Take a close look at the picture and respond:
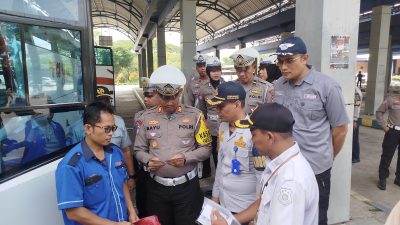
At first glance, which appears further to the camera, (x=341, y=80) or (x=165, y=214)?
(x=341, y=80)

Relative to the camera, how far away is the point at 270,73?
509 cm

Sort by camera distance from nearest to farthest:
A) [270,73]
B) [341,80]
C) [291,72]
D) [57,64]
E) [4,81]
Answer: [4,81] → [57,64] → [291,72] → [341,80] → [270,73]

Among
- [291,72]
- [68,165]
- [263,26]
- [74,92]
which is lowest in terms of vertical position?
[68,165]

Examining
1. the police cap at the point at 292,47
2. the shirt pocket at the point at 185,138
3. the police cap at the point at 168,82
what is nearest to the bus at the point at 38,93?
the police cap at the point at 168,82

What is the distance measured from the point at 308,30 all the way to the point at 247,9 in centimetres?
1896

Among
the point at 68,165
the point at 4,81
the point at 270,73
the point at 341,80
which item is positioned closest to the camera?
the point at 68,165

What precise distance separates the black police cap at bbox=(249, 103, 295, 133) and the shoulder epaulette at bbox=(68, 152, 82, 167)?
107 cm

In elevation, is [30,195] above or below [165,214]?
above

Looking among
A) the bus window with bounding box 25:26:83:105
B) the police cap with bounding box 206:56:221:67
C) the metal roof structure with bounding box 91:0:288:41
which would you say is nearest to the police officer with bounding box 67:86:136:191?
the bus window with bounding box 25:26:83:105

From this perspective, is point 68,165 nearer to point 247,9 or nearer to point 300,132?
point 300,132

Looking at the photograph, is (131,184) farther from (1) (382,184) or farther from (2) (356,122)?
(2) (356,122)

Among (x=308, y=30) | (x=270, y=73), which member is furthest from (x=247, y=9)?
(x=308, y=30)

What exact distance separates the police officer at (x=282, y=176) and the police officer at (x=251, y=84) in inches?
77.3

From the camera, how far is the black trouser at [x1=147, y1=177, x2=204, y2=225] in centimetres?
248
